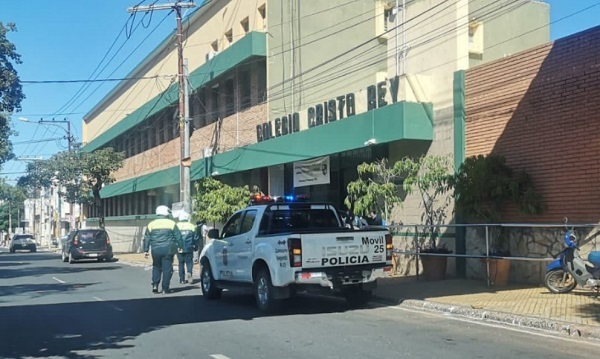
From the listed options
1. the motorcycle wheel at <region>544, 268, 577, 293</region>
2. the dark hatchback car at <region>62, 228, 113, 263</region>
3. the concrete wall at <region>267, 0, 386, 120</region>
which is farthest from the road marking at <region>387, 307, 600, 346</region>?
the dark hatchback car at <region>62, 228, 113, 263</region>

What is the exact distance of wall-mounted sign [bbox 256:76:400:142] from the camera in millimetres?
17141

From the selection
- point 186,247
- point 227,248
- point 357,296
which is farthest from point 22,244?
point 357,296

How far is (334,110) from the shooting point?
19.4 meters

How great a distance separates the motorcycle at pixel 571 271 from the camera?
418 inches

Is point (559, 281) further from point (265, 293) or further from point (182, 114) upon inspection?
point (182, 114)

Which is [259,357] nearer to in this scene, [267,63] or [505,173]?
[505,173]

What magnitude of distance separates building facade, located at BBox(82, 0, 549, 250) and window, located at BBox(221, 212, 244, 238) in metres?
5.35

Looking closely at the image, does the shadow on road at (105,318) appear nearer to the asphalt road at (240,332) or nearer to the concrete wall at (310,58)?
the asphalt road at (240,332)

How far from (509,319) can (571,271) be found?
Answer: 2255 mm

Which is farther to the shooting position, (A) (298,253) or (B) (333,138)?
(B) (333,138)

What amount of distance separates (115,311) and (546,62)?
9857 mm

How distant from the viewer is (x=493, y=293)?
1205 centimetres

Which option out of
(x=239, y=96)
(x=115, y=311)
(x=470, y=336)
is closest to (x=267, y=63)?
(x=239, y=96)

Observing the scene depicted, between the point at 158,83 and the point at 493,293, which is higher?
the point at 158,83
